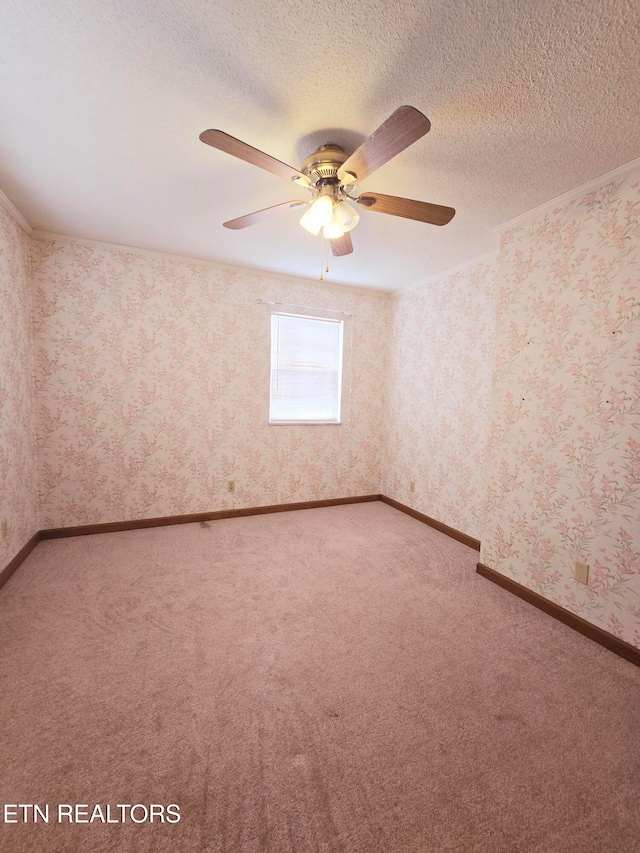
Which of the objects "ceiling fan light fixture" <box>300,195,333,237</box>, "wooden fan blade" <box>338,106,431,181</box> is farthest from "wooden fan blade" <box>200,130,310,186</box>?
"wooden fan blade" <box>338,106,431,181</box>

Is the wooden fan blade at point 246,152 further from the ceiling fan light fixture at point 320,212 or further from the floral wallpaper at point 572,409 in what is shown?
the floral wallpaper at point 572,409

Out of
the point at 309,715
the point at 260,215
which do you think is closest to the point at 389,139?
the point at 260,215

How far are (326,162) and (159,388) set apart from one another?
2.30 meters

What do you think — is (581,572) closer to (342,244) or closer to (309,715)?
(309,715)

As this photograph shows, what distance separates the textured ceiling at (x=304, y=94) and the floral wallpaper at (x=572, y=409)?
0.29 metres

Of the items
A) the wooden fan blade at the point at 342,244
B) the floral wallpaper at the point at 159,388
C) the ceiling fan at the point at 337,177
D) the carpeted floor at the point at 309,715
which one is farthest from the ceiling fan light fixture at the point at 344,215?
the carpeted floor at the point at 309,715

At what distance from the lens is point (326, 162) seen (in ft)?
5.10

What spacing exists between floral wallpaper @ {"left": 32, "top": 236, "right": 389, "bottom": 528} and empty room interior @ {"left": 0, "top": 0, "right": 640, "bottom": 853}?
0.02m

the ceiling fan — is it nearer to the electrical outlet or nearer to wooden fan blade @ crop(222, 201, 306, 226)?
wooden fan blade @ crop(222, 201, 306, 226)

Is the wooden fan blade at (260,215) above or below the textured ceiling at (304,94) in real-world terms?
below

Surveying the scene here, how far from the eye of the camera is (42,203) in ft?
7.43

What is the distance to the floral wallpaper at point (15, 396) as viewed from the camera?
7.30 feet

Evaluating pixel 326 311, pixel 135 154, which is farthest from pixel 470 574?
pixel 135 154

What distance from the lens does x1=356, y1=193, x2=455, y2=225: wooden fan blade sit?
1.56m
